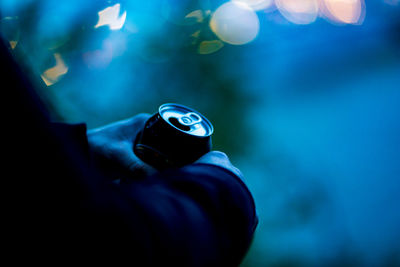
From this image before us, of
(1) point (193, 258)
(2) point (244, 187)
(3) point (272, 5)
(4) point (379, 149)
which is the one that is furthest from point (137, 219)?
(3) point (272, 5)

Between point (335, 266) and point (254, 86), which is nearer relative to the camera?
point (335, 266)

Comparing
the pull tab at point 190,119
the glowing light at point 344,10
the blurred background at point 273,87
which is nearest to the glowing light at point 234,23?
the blurred background at point 273,87

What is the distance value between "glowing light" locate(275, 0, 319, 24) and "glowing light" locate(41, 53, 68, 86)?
1.35m

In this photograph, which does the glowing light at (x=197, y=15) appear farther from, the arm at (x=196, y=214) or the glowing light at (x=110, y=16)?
the arm at (x=196, y=214)

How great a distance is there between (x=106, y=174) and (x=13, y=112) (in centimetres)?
33

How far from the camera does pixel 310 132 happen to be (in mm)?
1600

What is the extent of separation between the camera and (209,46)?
6.16 ft

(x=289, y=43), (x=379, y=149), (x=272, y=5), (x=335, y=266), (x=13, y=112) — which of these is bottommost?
(x=335, y=266)

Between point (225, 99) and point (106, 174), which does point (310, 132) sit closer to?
point (225, 99)

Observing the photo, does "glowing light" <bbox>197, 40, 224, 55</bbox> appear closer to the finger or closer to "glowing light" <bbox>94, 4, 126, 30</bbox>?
"glowing light" <bbox>94, 4, 126, 30</bbox>

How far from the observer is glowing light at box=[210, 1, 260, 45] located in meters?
1.89

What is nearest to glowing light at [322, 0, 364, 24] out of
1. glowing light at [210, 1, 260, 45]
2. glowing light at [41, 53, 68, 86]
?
glowing light at [210, 1, 260, 45]

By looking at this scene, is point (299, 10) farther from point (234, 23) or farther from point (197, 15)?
point (197, 15)

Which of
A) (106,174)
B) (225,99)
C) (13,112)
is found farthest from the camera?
(225,99)
